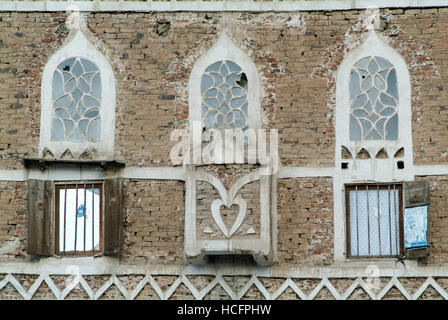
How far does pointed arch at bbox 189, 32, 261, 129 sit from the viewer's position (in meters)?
21.1

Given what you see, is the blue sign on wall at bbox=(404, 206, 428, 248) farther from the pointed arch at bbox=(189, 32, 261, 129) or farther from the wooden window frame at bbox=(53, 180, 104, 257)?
the wooden window frame at bbox=(53, 180, 104, 257)

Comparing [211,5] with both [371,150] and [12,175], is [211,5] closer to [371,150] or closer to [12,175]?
[371,150]

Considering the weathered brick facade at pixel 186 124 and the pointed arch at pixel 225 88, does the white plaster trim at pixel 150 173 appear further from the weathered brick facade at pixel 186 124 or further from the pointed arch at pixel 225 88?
the pointed arch at pixel 225 88

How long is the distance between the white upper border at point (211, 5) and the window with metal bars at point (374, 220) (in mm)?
2921

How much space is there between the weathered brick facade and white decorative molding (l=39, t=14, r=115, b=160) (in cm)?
10

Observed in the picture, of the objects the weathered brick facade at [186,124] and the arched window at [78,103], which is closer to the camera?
the weathered brick facade at [186,124]

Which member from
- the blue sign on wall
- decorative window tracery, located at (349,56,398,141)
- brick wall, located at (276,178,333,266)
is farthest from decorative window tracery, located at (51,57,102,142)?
the blue sign on wall

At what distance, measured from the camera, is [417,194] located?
67.1 ft

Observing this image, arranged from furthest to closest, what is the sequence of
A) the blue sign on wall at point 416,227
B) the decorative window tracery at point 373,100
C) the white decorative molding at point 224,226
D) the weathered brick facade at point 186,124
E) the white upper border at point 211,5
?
the white upper border at point 211,5 → the decorative window tracery at point 373,100 → the weathered brick facade at point 186,124 → the blue sign on wall at point 416,227 → the white decorative molding at point 224,226

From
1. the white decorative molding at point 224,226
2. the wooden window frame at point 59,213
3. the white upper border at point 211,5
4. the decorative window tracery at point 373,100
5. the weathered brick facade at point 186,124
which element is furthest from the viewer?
the white upper border at point 211,5

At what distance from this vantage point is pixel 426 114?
2091 cm

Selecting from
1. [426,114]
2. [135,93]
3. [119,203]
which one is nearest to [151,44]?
[135,93]

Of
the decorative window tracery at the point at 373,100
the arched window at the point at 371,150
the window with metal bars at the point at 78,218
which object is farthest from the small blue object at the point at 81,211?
the decorative window tracery at the point at 373,100

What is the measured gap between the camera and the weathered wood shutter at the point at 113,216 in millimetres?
20625
